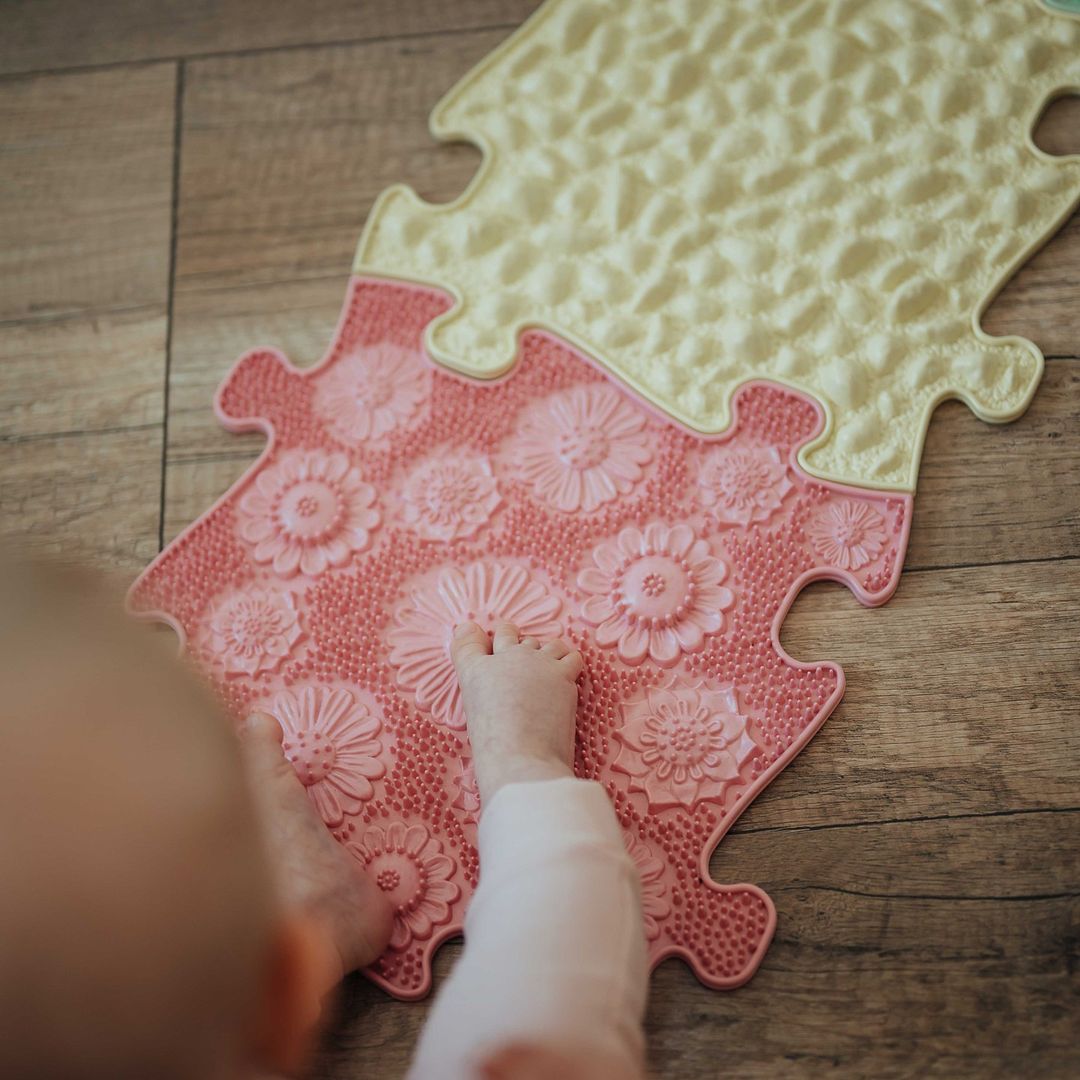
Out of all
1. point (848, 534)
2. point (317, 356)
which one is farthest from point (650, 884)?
point (317, 356)

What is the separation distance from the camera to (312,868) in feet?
2.56

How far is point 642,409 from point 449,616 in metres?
0.25

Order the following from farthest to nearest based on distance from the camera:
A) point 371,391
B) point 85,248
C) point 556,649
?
1. point 85,248
2. point 371,391
3. point 556,649

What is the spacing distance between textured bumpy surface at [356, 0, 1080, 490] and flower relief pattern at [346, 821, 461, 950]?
1.38 ft

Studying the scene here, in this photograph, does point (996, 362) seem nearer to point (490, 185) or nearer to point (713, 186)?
point (713, 186)

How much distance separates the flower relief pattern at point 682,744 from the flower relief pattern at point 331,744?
0.20 metres

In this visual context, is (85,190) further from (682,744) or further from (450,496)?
(682,744)

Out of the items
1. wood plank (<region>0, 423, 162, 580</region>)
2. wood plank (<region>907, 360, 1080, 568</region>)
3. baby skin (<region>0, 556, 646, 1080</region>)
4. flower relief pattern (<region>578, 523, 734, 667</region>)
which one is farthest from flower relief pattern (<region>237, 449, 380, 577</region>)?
wood plank (<region>907, 360, 1080, 568</region>)

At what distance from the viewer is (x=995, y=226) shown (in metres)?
0.98

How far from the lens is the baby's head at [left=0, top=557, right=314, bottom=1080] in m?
0.50

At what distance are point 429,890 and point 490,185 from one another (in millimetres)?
661

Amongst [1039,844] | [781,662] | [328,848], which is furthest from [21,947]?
[1039,844]

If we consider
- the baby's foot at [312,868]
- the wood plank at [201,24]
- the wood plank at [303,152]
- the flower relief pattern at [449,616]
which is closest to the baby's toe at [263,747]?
the baby's foot at [312,868]

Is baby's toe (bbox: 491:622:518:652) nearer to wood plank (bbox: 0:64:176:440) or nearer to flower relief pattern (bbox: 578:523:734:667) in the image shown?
flower relief pattern (bbox: 578:523:734:667)
